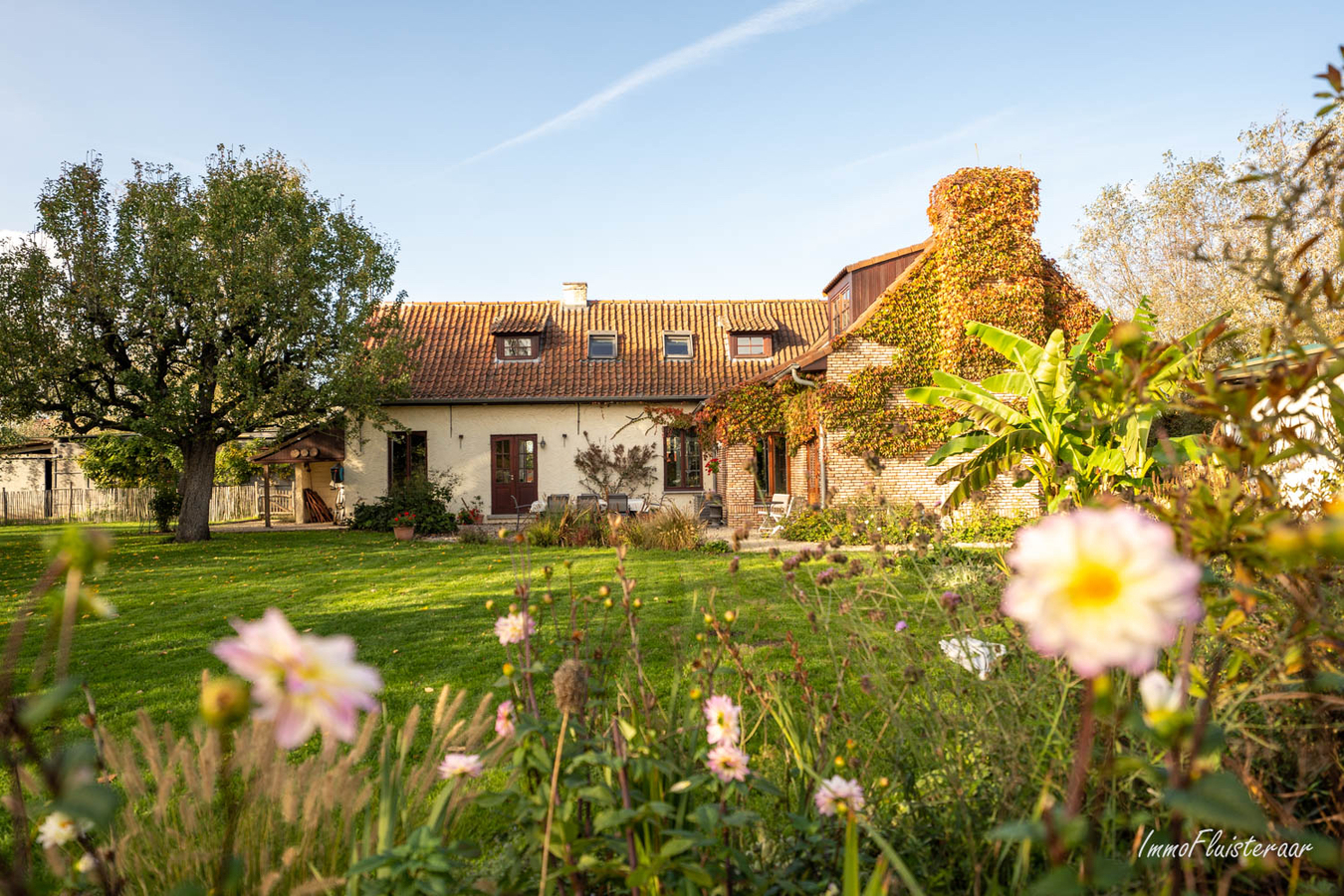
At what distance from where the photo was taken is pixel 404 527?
16578 mm

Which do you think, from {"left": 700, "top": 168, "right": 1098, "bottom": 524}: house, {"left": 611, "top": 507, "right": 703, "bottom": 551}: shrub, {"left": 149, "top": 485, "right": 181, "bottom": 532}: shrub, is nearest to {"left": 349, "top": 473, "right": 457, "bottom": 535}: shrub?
{"left": 149, "top": 485, "right": 181, "bottom": 532}: shrub

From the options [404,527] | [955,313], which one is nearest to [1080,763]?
[955,313]

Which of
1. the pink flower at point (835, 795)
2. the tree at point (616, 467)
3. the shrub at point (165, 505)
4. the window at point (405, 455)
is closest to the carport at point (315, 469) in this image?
the window at point (405, 455)

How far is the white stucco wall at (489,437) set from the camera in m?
20.5

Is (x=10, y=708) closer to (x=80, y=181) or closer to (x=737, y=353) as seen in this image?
(x=80, y=181)

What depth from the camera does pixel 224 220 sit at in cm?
1552

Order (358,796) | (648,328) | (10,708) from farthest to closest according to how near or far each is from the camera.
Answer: (648,328), (358,796), (10,708)

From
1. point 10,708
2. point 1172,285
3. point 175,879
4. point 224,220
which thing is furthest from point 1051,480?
point 1172,285

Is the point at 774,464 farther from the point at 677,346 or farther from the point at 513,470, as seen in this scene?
the point at 513,470

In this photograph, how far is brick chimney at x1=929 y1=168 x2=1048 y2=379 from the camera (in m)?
14.5

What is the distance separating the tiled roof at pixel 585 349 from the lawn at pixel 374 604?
7.09 meters

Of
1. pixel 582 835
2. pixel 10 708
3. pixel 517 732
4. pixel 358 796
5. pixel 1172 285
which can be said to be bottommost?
pixel 582 835

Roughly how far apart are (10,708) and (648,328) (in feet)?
71.5

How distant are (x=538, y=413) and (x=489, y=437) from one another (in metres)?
1.44
